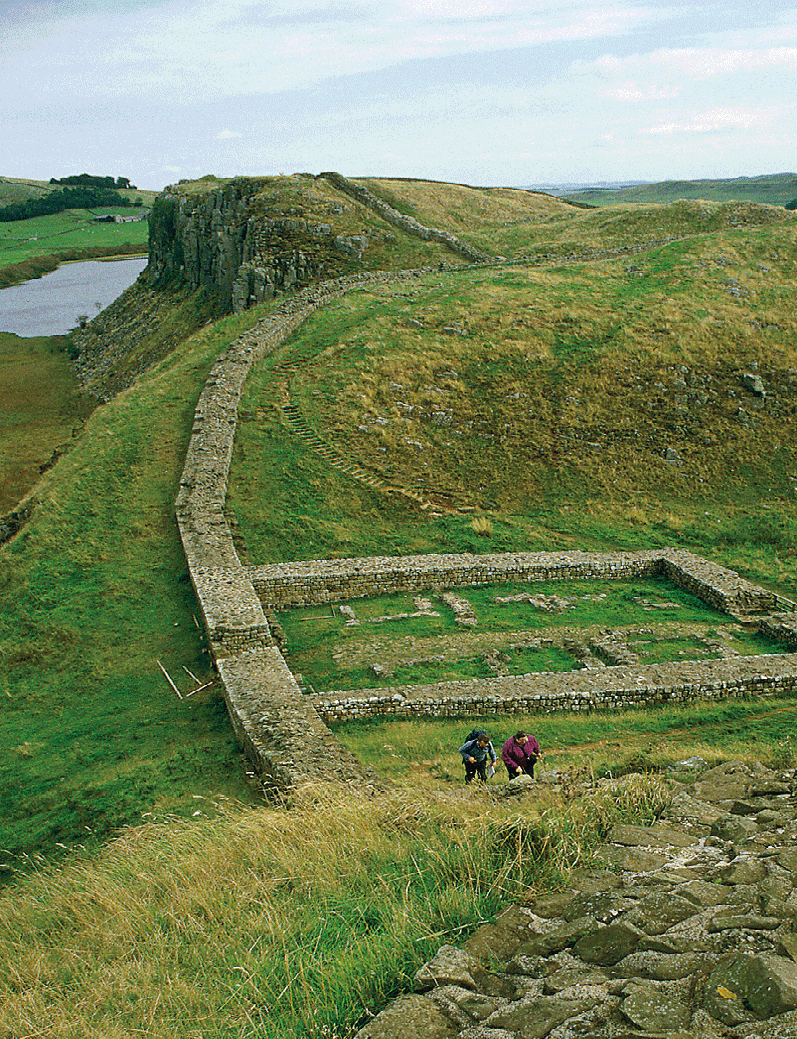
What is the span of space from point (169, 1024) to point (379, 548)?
17.9 metres

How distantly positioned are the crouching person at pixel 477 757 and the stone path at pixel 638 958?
184 inches

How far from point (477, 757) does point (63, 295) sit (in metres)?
123

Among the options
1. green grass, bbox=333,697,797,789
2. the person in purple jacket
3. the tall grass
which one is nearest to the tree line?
green grass, bbox=333,697,797,789

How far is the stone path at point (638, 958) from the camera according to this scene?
Answer: 15.3ft

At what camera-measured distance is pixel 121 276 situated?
428 feet

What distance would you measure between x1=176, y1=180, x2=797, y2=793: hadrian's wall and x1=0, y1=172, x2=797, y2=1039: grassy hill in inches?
23.4

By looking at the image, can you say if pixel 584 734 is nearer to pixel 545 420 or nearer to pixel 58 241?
pixel 545 420

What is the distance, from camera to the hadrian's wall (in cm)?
1358

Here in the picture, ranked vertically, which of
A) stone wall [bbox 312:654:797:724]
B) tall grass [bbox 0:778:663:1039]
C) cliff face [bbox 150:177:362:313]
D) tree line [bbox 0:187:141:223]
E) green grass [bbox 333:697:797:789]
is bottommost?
green grass [bbox 333:697:797:789]

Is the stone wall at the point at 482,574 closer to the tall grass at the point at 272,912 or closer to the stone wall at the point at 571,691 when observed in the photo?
the stone wall at the point at 571,691

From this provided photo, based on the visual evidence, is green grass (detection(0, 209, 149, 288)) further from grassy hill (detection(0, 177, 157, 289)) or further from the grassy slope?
the grassy slope

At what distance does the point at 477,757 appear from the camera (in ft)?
40.1

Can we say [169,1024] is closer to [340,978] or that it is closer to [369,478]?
[340,978]

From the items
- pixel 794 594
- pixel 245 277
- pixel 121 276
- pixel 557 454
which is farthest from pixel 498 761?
pixel 121 276
